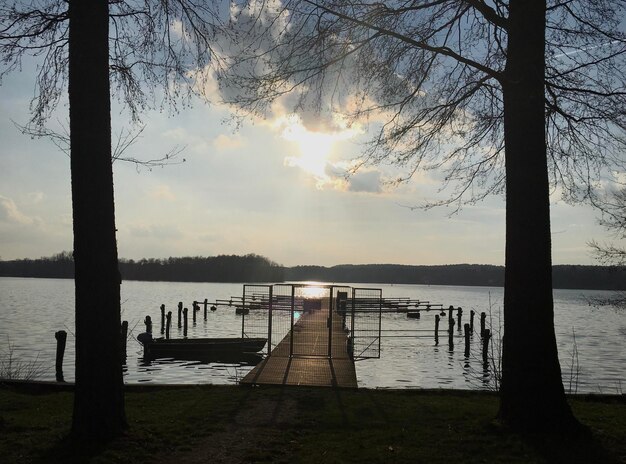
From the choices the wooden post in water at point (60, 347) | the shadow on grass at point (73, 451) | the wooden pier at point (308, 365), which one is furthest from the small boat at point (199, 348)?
the shadow on grass at point (73, 451)

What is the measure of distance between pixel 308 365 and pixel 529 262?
8438mm

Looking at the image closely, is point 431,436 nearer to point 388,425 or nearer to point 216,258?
point 388,425

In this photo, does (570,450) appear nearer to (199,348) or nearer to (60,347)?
(60,347)

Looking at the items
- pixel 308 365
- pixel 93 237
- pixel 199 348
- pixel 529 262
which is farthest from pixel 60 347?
pixel 529 262

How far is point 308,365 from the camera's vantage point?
580 inches

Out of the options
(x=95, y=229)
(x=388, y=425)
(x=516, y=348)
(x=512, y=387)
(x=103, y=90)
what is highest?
(x=103, y=90)

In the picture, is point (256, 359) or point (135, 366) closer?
point (135, 366)

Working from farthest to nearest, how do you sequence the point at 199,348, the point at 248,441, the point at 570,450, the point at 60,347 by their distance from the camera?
the point at 199,348 < the point at 60,347 < the point at 248,441 < the point at 570,450

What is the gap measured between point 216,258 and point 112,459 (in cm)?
18711

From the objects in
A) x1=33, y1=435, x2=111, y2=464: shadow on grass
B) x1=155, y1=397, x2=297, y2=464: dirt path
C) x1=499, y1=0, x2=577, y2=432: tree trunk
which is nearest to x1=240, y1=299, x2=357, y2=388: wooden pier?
x1=155, y1=397, x2=297, y2=464: dirt path

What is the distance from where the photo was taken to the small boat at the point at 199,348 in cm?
2552

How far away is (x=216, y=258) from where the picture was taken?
7510 inches

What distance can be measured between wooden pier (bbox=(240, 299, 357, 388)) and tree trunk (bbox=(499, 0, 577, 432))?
485 cm

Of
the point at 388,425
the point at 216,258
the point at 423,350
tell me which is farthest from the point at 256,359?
the point at 216,258
